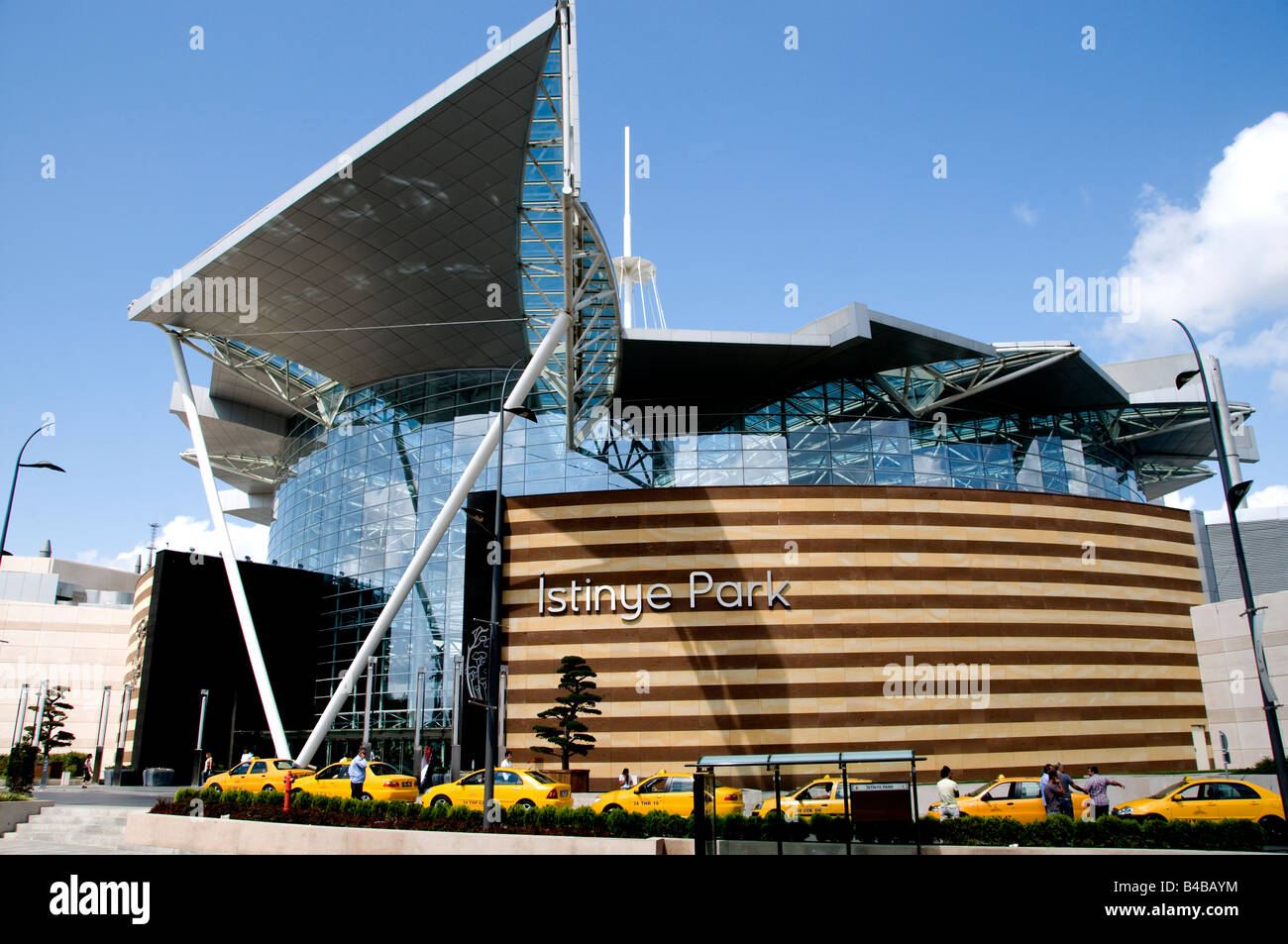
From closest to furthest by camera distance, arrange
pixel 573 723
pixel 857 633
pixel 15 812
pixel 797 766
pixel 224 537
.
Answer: pixel 797 766 → pixel 15 812 → pixel 573 723 → pixel 857 633 → pixel 224 537

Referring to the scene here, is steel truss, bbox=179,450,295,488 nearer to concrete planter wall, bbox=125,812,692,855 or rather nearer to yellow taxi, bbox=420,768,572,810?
concrete planter wall, bbox=125,812,692,855

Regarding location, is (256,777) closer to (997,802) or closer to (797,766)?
(797,766)

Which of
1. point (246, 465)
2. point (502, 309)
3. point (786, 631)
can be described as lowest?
point (786, 631)

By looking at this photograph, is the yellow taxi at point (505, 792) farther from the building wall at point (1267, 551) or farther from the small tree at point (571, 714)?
the building wall at point (1267, 551)

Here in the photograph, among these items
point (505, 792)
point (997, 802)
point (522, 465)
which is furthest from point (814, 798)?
point (522, 465)

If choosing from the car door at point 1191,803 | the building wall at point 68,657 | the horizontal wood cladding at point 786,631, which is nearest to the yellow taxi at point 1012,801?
the car door at point 1191,803

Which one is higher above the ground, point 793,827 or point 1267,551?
point 1267,551

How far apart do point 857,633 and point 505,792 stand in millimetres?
16724

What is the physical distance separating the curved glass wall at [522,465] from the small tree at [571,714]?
347 inches

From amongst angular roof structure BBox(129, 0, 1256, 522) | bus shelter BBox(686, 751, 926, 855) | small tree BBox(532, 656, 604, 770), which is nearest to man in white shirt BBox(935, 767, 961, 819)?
bus shelter BBox(686, 751, 926, 855)

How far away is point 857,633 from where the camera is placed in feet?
112

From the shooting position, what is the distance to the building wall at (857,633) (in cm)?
3350
